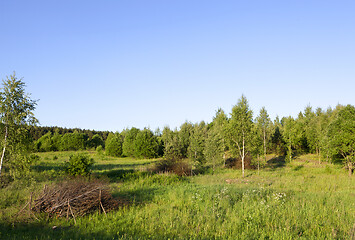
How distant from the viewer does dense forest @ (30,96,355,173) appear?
22.9 m

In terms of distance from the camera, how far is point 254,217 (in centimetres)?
860

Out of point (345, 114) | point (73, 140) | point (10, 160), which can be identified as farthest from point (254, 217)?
point (73, 140)

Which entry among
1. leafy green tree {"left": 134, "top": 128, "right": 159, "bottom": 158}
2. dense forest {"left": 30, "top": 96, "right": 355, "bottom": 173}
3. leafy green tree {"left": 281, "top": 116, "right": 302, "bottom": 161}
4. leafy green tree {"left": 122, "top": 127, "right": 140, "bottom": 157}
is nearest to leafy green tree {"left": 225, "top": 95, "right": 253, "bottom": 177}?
dense forest {"left": 30, "top": 96, "right": 355, "bottom": 173}

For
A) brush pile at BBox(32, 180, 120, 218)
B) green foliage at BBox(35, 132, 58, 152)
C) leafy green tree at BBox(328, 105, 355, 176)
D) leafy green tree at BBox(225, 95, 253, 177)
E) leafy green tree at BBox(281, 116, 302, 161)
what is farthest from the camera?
green foliage at BBox(35, 132, 58, 152)

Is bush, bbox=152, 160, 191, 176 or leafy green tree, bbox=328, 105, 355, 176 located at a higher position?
leafy green tree, bbox=328, 105, 355, 176

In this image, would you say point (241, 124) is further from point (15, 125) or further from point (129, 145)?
point (129, 145)

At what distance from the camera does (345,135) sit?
2188 centimetres

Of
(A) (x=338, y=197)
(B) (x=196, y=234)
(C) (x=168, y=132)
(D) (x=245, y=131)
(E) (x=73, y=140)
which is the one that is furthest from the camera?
(E) (x=73, y=140)

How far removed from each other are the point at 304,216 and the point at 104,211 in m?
8.51

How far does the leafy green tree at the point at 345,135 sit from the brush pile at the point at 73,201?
76.5 feet

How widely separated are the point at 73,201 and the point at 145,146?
143 feet

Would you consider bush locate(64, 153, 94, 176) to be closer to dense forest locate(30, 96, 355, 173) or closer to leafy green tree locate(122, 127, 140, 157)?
dense forest locate(30, 96, 355, 173)

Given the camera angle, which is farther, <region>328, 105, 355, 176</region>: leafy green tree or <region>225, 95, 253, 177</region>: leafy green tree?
<region>225, 95, 253, 177</region>: leafy green tree

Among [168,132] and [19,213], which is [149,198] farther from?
[168,132]
